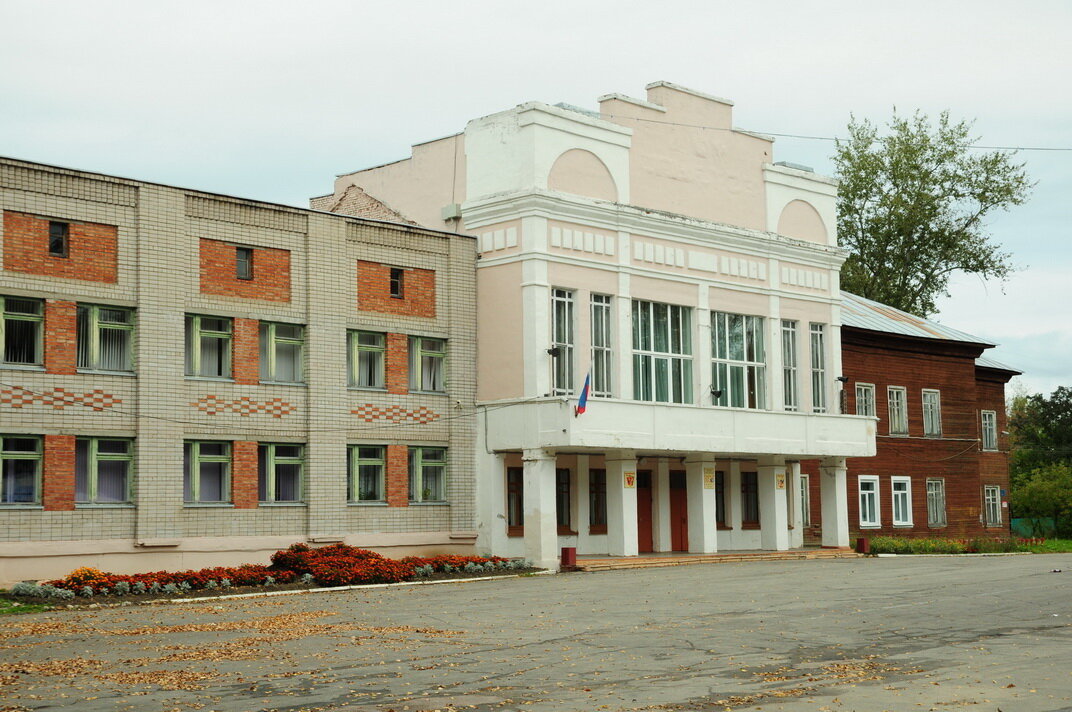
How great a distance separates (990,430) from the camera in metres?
54.3

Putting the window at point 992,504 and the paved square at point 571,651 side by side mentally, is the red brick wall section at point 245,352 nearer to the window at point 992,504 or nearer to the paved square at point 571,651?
the paved square at point 571,651

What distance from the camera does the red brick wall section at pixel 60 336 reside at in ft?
88.5

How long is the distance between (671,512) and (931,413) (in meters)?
15.7

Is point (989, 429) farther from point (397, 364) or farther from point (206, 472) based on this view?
point (206, 472)

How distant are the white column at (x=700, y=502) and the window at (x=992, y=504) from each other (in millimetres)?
20043

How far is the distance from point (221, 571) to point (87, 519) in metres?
3.08

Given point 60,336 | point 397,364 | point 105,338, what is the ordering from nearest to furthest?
point 60,336
point 105,338
point 397,364

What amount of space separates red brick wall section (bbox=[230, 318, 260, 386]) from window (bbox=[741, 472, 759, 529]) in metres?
17.0

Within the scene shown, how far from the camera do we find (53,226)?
27.4 metres

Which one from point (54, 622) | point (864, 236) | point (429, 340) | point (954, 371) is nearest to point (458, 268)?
point (429, 340)

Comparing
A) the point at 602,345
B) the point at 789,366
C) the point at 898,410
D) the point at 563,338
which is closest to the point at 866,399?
the point at 898,410

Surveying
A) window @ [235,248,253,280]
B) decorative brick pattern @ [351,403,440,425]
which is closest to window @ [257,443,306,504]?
decorative brick pattern @ [351,403,440,425]

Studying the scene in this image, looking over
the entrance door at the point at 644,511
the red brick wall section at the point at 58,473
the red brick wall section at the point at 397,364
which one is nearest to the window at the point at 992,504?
the entrance door at the point at 644,511

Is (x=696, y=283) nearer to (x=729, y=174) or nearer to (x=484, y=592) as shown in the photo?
(x=729, y=174)
